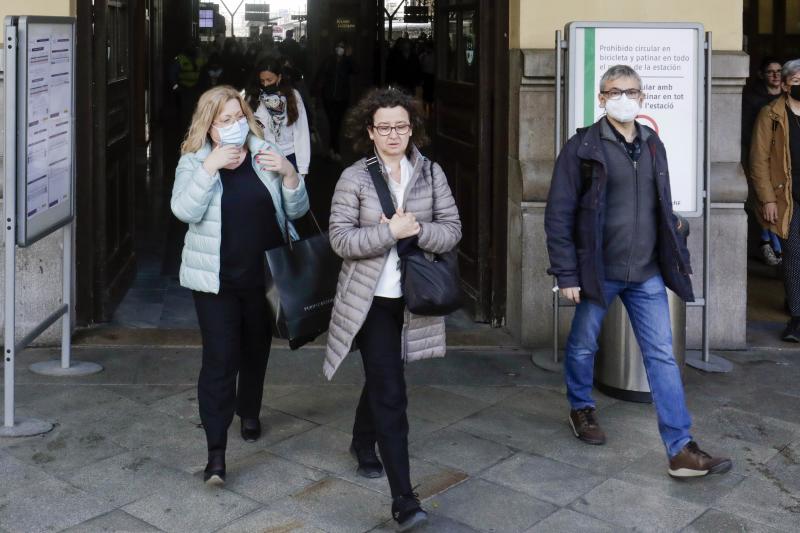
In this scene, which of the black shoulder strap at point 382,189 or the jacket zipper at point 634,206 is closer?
the black shoulder strap at point 382,189

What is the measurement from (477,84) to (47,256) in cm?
289

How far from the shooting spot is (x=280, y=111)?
9469 mm

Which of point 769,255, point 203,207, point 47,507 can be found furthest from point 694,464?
point 769,255

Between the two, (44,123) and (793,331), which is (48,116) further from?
(793,331)

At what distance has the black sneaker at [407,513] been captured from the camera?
4.60 m

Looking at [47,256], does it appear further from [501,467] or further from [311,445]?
[501,467]

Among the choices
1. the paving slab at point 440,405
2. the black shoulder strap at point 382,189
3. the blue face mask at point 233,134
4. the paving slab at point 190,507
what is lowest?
the paving slab at point 190,507

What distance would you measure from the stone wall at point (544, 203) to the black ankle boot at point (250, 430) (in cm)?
230

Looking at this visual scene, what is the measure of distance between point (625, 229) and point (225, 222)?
175cm

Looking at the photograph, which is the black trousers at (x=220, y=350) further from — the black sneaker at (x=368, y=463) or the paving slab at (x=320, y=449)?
the black sneaker at (x=368, y=463)

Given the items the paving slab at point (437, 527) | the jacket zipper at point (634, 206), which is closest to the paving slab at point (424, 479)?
the paving slab at point (437, 527)

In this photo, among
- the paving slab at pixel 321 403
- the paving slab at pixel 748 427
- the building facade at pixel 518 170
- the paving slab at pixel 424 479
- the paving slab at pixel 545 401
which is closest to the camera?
the paving slab at pixel 424 479

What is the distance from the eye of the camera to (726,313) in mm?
7598

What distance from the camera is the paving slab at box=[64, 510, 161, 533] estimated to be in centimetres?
463
